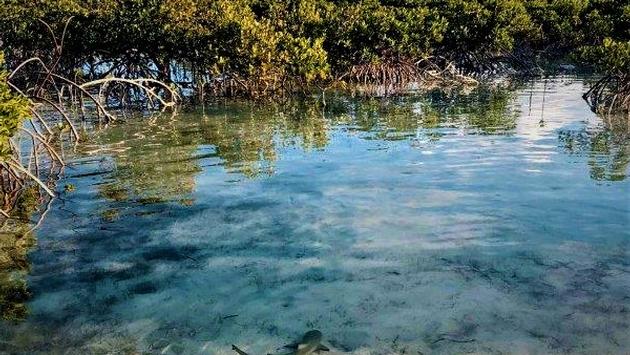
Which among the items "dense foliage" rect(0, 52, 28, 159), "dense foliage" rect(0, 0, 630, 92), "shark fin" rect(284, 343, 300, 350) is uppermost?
"dense foliage" rect(0, 0, 630, 92)

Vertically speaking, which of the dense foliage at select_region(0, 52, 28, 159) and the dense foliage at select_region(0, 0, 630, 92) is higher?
the dense foliage at select_region(0, 0, 630, 92)

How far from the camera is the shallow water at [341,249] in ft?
12.9

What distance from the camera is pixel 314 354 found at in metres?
3.61

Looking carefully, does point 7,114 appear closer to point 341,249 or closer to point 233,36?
point 341,249

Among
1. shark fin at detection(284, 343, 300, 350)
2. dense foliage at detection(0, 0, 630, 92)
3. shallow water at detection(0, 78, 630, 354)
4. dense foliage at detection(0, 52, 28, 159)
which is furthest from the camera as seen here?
dense foliage at detection(0, 0, 630, 92)

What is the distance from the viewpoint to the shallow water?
3.94 metres

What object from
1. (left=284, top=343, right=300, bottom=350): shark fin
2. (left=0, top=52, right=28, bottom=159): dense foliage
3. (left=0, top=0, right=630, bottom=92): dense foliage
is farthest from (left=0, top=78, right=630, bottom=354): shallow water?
(left=0, top=0, right=630, bottom=92): dense foliage

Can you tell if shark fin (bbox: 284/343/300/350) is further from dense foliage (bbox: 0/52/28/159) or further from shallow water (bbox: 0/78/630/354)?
dense foliage (bbox: 0/52/28/159)

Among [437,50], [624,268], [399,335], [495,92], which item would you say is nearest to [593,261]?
[624,268]

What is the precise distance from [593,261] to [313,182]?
12.3 ft

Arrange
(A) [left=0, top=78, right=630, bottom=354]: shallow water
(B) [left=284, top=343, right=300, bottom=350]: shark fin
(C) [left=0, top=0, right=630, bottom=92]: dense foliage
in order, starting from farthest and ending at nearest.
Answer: (C) [left=0, top=0, right=630, bottom=92]: dense foliage → (A) [left=0, top=78, right=630, bottom=354]: shallow water → (B) [left=284, top=343, right=300, bottom=350]: shark fin

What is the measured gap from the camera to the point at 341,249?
17.6ft

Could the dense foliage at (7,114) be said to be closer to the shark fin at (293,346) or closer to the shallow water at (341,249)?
the shallow water at (341,249)

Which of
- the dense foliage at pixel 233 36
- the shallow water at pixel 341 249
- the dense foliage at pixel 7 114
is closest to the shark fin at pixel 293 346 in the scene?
the shallow water at pixel 341 249
